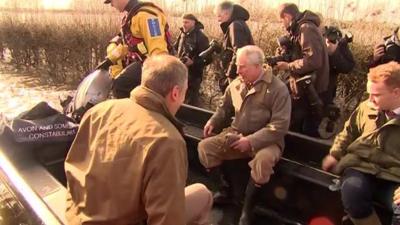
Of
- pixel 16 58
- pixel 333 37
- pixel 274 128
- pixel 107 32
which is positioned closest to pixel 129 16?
pixel 274 128

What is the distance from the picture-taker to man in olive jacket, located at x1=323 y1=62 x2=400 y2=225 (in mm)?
2377

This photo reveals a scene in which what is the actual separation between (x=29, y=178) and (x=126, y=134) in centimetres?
135

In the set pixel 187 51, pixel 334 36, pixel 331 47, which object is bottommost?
pixel 187 51

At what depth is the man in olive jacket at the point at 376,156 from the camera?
2.38 m

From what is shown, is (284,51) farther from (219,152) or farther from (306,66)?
(219,152)

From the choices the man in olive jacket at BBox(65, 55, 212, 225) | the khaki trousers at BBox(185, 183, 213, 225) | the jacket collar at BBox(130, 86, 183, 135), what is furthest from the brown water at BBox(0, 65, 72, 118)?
the jacket collar at BBox(130, 86, 183, 135)

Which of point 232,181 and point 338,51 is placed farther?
point 338,51

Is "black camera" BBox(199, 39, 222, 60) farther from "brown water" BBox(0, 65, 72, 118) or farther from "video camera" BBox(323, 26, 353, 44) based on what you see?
"brown water" BBox(0, 65, 72, 118)

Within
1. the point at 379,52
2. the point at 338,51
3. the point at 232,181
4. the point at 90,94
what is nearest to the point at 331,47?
the point at 338,51

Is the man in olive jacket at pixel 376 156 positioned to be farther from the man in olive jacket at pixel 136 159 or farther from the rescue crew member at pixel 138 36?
the rescue crew member at pixel 138 36

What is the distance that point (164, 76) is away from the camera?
1745 mm

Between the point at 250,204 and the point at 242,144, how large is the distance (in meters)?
0.41

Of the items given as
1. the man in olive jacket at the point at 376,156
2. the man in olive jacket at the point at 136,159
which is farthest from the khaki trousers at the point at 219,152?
the man in olive jacket at the point at 136,159

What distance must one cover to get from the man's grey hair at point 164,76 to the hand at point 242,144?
1.29m
